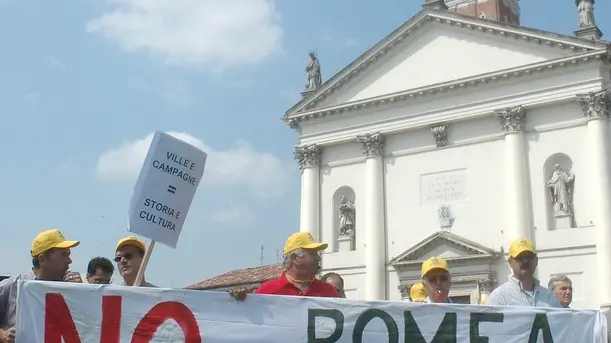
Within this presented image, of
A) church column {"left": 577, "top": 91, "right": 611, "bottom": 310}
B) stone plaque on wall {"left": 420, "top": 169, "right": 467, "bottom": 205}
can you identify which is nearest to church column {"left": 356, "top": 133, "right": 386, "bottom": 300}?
stone plaque on wall {"left": 420, "top": 169, "right": 467, "bottom": 205}

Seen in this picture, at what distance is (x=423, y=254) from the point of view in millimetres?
25281

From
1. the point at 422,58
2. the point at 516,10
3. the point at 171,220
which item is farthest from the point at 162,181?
the point at 516,10

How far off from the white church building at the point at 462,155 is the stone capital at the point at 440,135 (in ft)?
0.15

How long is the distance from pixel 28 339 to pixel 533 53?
22076mm

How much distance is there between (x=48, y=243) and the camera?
5.57 m

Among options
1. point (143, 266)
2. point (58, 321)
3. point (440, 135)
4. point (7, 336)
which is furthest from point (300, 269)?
point (440, 135)

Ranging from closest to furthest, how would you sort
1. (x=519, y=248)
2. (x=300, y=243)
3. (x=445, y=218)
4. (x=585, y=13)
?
(x=300, y=243), (x=519, y=248), (x=585, y=13), (x=445, y=218)

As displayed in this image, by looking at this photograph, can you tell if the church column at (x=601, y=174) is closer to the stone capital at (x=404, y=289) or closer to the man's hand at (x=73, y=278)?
the stone capital at (x=404, y=289)

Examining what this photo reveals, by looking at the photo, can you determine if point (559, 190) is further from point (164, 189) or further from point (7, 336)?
point (7, 336)

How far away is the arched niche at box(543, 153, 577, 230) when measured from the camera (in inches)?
909

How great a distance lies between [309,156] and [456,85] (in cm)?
605

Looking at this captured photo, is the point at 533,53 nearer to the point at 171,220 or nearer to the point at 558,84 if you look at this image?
the point at 558,84

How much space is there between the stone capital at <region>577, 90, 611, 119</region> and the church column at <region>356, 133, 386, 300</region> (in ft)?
22.8

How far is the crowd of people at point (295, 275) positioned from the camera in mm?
5566
